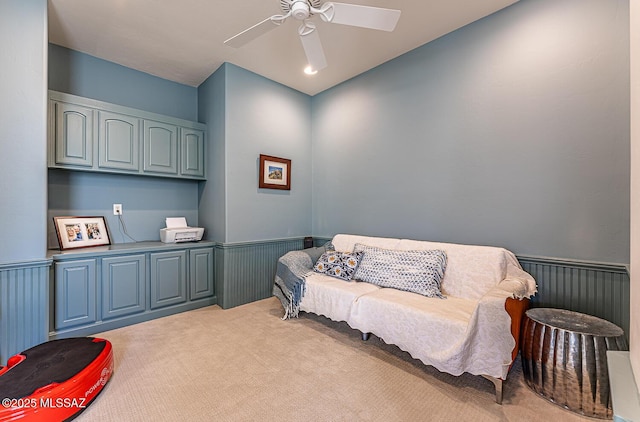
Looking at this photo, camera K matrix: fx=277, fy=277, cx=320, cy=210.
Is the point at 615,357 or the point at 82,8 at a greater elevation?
the point at 82,8

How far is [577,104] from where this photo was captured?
2.09 meters

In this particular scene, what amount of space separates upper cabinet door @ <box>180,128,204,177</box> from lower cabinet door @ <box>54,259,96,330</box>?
4.73 feet

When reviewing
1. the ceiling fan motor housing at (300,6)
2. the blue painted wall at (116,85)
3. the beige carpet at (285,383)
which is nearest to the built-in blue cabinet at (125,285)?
the beige carpet at (285,383)

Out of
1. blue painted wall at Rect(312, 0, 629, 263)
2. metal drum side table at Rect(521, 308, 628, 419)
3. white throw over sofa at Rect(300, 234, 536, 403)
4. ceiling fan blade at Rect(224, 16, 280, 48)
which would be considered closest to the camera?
metal drum side table at Rect(521, 308, 628, 419)

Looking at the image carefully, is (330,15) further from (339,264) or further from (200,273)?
(200,273)

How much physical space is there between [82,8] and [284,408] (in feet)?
11.5

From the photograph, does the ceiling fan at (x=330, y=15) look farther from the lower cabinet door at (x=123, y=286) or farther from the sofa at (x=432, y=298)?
the lower cabinet door at (x=123, y=286)

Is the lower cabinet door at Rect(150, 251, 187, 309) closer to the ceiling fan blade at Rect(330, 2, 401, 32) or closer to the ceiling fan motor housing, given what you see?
the ceiling fan motor housing

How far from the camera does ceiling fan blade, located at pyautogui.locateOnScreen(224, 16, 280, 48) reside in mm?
1871

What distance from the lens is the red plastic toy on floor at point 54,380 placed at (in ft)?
4.64

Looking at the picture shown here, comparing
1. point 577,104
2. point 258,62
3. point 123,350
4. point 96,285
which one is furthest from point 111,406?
point 577,104

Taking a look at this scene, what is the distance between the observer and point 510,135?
7.85 feet

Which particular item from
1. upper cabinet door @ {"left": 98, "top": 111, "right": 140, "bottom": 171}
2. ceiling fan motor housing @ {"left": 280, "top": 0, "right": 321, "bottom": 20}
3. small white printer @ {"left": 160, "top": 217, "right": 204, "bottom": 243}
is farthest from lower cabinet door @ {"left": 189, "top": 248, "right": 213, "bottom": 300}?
ceiling fan motor housing @ {"left": 280, "top": 0, "right": 321, "bottom": 20}

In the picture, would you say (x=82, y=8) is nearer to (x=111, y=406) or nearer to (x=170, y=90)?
(x=170, y=90)
